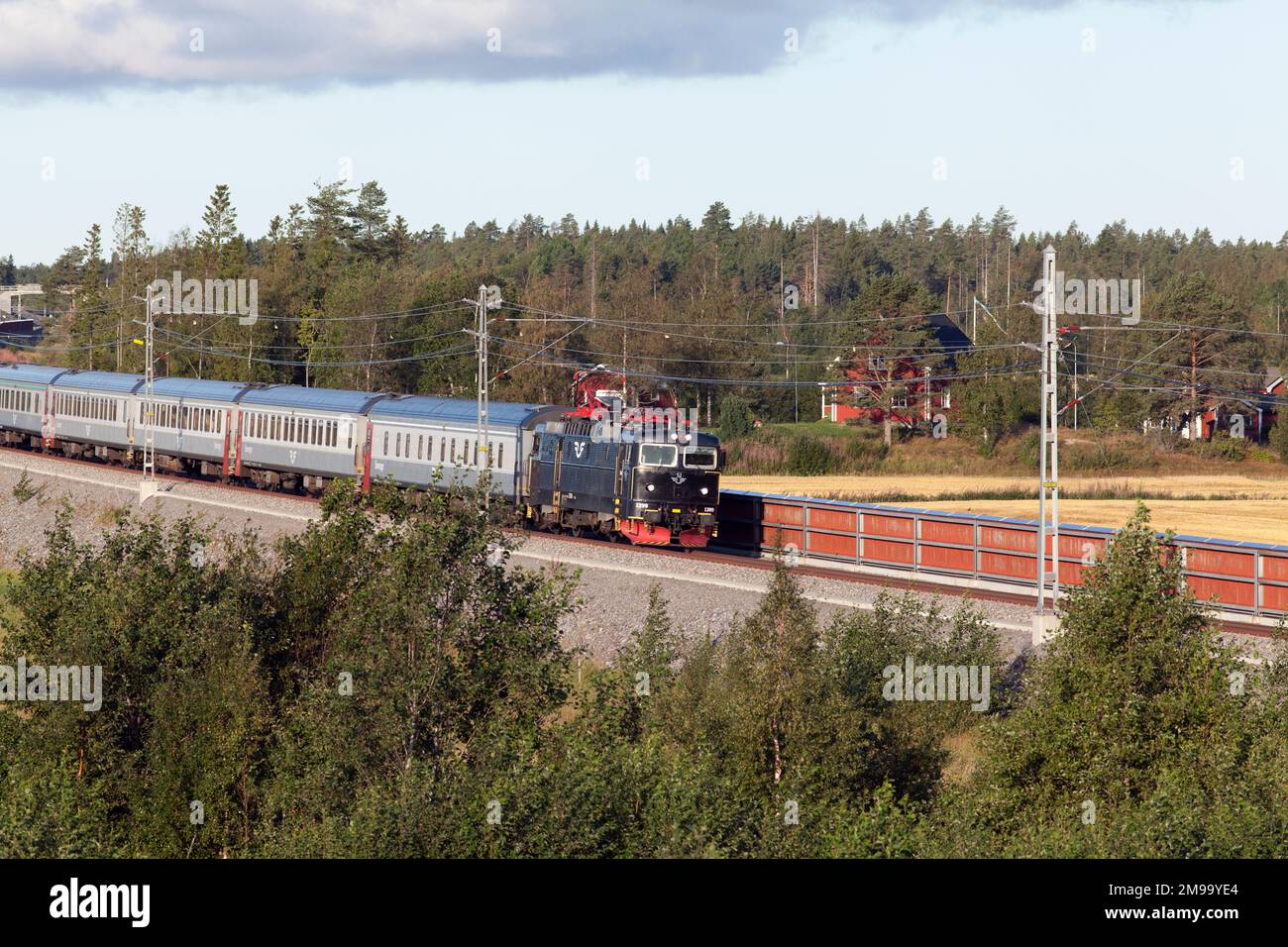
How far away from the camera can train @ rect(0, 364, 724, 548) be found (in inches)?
1572

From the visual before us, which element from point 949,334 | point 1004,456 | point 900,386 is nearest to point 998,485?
point 1004,456

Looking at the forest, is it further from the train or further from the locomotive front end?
the locomotive front end

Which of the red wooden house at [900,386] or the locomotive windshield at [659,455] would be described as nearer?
the locomotive windshield at [659,455]

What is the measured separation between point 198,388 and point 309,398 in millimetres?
9135

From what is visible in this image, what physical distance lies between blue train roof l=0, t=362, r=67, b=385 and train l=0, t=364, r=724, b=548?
112 mm

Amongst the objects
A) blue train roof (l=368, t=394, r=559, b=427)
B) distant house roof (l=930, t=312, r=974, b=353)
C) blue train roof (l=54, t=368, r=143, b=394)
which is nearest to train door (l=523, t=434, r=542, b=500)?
blue train roof (l=368, t=394, r=559, b=427)

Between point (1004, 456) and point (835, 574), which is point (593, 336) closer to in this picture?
point (1004, 456)

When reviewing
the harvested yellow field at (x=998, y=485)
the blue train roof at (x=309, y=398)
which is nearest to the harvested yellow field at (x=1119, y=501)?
the harvested yellow field at (x=998, y=485)

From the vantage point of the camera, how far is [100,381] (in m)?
66.2

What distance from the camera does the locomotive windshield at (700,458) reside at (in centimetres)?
3947

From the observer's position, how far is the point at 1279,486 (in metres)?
78.2

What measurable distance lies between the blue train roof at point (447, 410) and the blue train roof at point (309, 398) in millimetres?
1106

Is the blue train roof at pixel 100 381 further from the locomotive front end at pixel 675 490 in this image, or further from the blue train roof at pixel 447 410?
the locomotive front end at pixel 675 490
